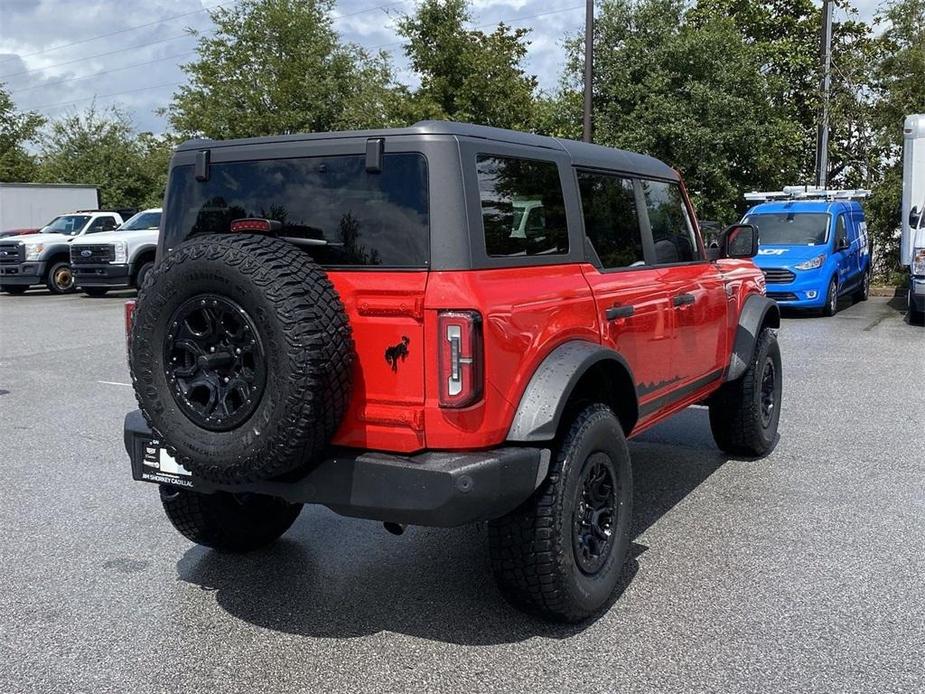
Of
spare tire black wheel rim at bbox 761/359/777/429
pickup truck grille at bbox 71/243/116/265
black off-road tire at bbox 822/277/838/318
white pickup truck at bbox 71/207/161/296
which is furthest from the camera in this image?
pickup truck grille at bbox 71/243/116/265

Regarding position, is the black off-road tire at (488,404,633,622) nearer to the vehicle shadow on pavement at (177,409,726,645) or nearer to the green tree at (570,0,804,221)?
the vehicle shadow on pavement at (177,409,726,645)

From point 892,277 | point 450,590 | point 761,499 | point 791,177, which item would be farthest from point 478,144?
point 791,177

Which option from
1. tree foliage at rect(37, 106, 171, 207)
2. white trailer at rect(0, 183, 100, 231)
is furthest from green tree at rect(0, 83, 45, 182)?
white trailer at rect(0, 183, 100, 231)

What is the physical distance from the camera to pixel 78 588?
428cm

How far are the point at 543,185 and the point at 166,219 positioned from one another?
5.35 ft

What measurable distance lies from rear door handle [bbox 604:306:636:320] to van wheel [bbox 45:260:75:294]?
20.4 meters

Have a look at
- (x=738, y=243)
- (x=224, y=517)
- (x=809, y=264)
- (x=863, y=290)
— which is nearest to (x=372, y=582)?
(x=224, y=517)

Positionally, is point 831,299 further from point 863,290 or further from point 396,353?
point 396,353

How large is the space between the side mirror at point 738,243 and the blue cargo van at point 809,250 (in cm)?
865

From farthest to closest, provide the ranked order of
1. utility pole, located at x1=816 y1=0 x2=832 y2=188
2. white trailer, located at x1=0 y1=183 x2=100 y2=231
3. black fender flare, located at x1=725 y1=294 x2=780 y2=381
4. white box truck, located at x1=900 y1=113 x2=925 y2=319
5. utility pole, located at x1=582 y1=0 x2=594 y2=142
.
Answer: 1. white trailer, located at x1=0 y1=183 x2=100 y2=231
2. utility pole, located at x1=582 y1=0 x2=594 y2=142
3. utility pole, located at x1=816 y1=0 x2=832 y2=188
4. white box truck, located at x1=900 y1=113 x2=925 y2=319
5. black fender flare, located at x1=725 y1=294 x2=780 y2=381

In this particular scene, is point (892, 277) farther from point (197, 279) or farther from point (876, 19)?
point (197, 279)

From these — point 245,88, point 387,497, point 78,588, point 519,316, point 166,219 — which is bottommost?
point 78,588

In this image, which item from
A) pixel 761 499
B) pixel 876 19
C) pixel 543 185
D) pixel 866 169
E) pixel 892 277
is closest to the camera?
pixel 543 185

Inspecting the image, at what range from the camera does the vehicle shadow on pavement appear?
152 inches
